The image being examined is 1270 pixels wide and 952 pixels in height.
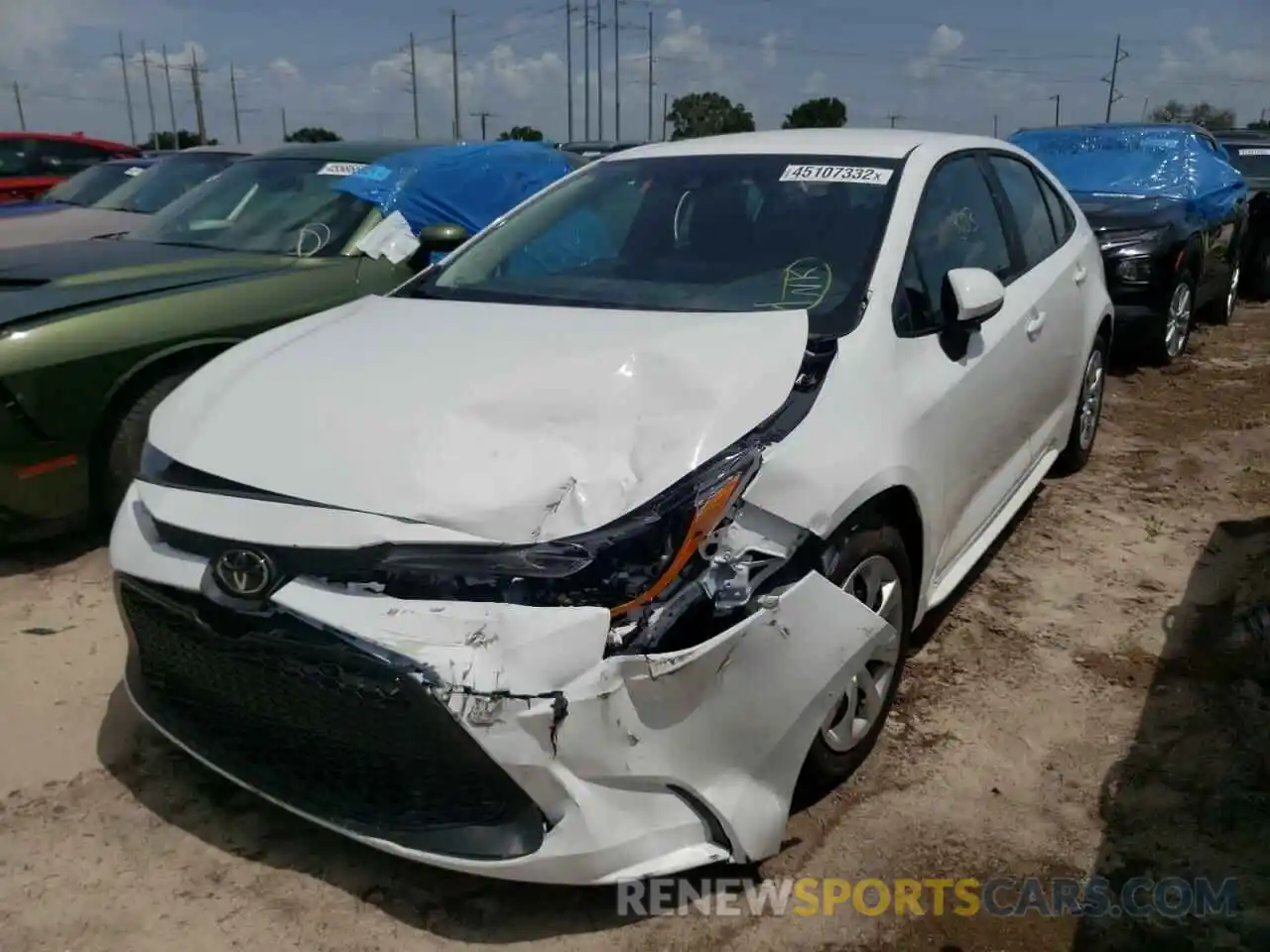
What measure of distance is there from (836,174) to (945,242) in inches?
15.5

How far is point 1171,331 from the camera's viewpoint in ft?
23.4

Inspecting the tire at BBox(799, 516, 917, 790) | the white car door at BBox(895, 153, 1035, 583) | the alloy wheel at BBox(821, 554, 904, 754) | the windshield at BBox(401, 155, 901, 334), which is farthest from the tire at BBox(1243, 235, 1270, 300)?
the alloy wheel at BBox(821, 554, 904, 754)

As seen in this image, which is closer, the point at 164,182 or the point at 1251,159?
the point at 164,182

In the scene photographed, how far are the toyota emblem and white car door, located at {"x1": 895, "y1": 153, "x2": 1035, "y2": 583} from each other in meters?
1.60

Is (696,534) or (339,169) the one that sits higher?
(339,169)

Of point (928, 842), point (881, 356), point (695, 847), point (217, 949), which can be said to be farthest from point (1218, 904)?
point (217, 949)

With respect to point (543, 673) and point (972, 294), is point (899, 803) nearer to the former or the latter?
point (543, 673)

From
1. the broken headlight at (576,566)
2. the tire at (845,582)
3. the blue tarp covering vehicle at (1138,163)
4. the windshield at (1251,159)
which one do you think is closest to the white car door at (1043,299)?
the tire at (845,582)

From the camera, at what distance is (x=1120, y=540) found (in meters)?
4.45

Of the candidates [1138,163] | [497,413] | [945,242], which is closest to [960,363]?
[945,242]

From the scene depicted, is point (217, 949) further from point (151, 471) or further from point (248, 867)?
point (151, 471)

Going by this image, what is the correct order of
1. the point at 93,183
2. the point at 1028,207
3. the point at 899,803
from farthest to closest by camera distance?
the point at 93,183 < the point at 1028,207 < the point at 899,803

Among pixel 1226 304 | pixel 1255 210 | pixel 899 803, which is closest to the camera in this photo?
pixel 899 803

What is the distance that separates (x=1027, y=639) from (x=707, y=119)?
50.5m
